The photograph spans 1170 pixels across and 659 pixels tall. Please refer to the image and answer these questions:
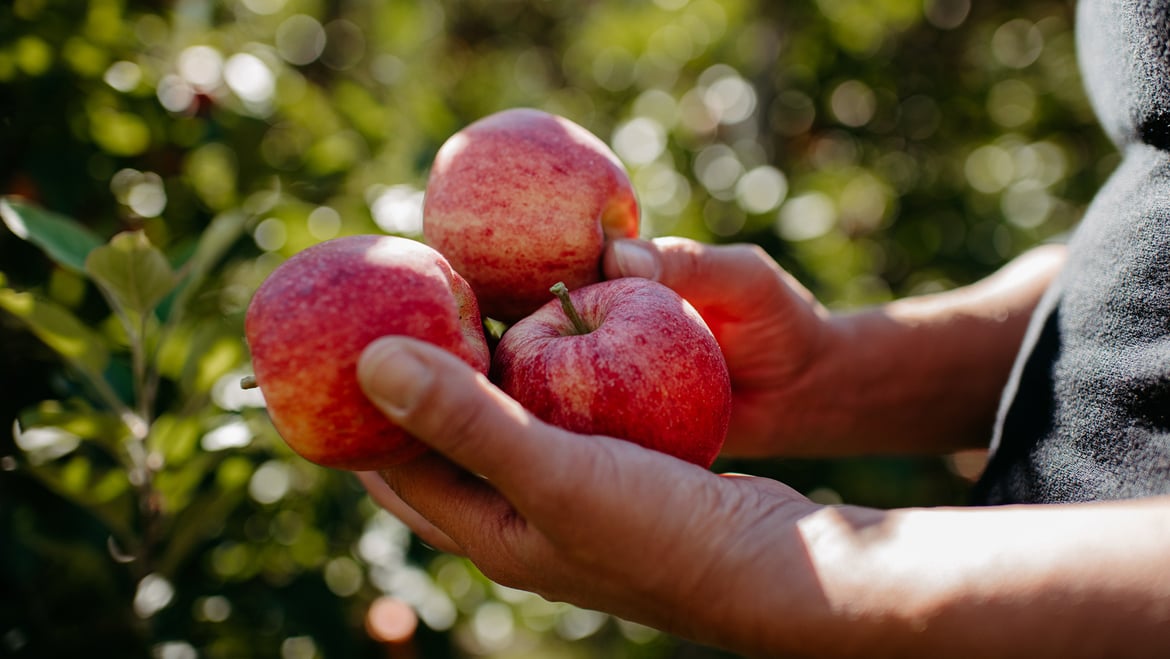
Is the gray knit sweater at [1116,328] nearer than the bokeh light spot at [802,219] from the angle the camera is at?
Yes

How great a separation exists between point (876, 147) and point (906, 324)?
1.82 metres

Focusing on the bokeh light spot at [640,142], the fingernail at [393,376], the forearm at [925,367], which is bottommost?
the forearm at [925,367]

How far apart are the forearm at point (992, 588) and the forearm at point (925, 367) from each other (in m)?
0.82

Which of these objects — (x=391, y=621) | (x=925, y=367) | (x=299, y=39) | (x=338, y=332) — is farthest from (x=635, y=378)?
(x=299, y=39)

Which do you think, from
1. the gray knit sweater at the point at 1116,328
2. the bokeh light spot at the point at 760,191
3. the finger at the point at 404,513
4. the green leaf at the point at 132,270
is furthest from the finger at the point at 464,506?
the bokeh light spot at the point at 760,191

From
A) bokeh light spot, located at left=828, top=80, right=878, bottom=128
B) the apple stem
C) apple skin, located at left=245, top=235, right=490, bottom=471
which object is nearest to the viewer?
apple skin, located at left=245, top=235, right=490, bottom=471

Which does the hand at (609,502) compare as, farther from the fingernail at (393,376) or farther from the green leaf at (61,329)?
the green leaf at (61,329)

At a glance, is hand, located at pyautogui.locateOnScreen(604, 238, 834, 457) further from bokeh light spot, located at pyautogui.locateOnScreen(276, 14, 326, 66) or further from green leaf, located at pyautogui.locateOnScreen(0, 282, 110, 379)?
bokeh light spot, located at pyautogui.locateOnScreen(276, 14, 326, 66)

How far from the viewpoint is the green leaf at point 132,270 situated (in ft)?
3.77

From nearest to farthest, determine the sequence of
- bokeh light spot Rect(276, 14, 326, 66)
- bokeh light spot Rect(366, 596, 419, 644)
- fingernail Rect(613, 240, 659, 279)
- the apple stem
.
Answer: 1. the apple stem
2. fingernail Rect(613, 240, 659, 279)
3. bokeh light spot Rect(366, 596, 419, 644)
4. bokeh light spot Rect(276, 14, 326, 66)

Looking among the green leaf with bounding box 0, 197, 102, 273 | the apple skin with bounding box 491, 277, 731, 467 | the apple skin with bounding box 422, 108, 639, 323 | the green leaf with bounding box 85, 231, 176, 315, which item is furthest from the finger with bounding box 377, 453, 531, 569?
the green leaf with bounding box 0, 197, 102, 273

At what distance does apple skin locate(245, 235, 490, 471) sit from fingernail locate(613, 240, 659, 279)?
338 mm

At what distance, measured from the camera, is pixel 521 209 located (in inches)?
50.4

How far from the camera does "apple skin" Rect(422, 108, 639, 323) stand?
128 centimetres
